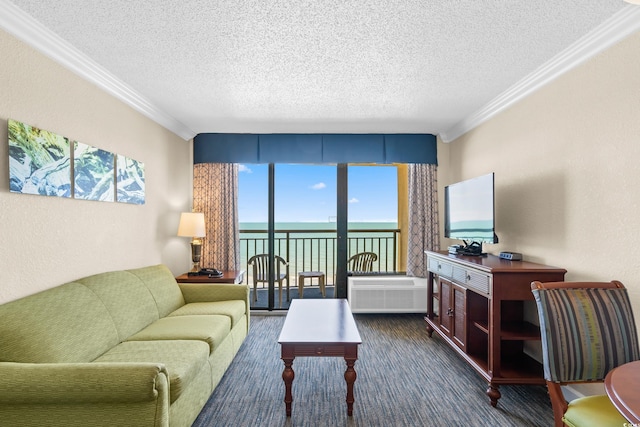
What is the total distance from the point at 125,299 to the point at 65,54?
5.96 ft

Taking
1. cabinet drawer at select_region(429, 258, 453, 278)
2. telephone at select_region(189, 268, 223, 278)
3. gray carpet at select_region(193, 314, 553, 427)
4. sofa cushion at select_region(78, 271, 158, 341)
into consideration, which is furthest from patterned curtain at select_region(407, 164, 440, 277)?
sofa cushion at select_region(78, 271, 158, 341)

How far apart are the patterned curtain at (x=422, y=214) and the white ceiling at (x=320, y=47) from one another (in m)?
1.29

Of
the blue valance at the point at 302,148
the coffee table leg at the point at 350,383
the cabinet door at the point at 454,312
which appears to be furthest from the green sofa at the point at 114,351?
the cabinet door at the point at 454,312

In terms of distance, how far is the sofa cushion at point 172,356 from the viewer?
190cm

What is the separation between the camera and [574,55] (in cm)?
238

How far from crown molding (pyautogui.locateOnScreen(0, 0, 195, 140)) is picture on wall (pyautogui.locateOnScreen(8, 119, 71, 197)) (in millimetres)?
532

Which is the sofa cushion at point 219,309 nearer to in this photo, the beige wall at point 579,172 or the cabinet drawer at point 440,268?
the cabinet drawer at point 440,268

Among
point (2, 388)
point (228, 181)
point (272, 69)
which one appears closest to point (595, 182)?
point (272, 69)

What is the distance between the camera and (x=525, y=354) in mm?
2977

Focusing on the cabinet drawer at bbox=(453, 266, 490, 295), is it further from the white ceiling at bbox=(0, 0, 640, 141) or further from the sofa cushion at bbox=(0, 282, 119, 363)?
the sofa cushion at bbox=(0, 282, 119, 363)

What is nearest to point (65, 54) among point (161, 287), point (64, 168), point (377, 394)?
point (64, 168)

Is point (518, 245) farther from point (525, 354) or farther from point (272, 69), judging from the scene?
point (272, 69)

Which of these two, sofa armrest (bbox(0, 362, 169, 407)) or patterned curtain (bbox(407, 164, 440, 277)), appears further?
patterned curtain (bbox(407, 164, 440, 277))

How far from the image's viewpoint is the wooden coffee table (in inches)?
91.9
